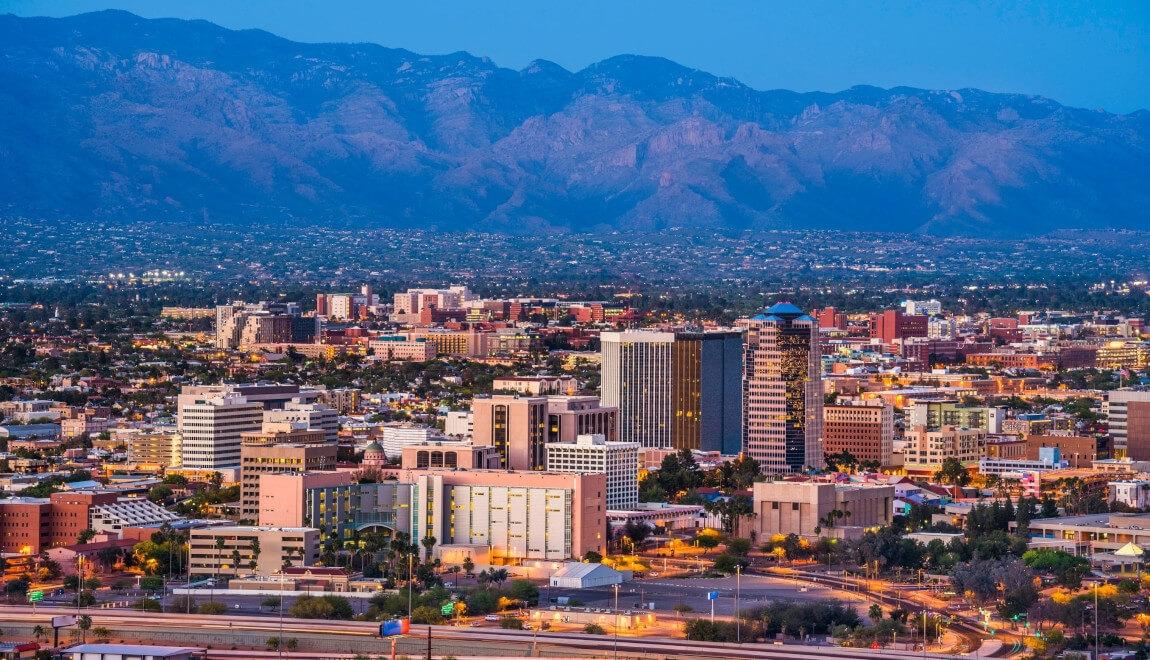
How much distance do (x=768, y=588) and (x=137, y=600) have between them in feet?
45.2

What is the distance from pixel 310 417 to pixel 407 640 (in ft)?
126

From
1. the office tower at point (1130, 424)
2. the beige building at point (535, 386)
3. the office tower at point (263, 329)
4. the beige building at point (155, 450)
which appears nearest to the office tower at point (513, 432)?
the beige building at point (155, 450)

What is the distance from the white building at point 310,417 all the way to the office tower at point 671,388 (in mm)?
9265

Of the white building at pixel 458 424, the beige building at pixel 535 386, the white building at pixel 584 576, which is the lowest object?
the white building at pixel 584 576

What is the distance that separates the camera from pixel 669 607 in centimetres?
5859

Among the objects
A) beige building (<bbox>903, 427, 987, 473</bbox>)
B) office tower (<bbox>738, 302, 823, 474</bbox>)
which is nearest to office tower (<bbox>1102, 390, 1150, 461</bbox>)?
beige building (<bbox>903, 427, 987, 473</bbox>)

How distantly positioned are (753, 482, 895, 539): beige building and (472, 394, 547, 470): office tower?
367 inches

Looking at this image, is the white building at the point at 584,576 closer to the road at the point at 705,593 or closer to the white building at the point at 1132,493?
the road at the point at 705,593

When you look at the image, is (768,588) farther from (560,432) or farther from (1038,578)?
(560,432)

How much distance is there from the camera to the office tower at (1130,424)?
306 ft

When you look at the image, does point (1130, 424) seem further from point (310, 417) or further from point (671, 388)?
point (310, 417)

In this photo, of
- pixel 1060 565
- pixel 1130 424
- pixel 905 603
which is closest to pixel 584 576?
pixel 905 603

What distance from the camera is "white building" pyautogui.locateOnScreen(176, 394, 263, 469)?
87250 mm

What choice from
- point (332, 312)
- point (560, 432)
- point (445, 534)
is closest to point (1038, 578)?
point (445, 534)
